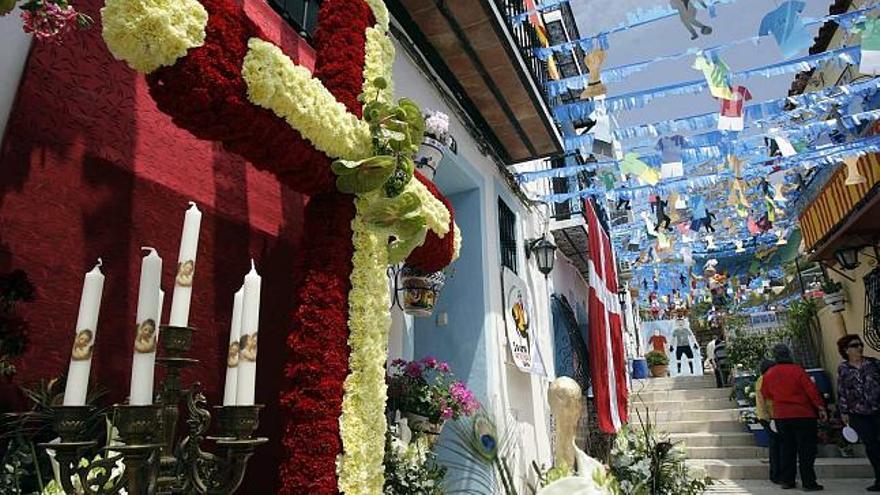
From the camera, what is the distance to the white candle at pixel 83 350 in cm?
110

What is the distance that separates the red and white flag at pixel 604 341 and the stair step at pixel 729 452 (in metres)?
1.56

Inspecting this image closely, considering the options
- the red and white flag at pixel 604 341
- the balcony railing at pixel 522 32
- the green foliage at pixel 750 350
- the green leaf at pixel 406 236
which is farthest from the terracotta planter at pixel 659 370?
the green leaf at pixel 406 236

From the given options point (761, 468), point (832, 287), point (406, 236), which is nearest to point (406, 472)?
point (406, 236)

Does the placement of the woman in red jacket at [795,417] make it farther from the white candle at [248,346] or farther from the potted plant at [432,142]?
the white candle at [248,346]

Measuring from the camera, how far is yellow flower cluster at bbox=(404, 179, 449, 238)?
2597mm

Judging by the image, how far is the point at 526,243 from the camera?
23.6 feet

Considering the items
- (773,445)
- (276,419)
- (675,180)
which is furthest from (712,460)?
(276,419)

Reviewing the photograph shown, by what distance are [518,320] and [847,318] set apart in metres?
7.18

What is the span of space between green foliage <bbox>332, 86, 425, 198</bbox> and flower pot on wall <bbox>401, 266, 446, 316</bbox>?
1366 millimetres

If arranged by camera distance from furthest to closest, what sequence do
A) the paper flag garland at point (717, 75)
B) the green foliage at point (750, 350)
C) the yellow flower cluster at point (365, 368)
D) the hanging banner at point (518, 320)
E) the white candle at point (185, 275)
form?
the green foliage at point (750, 350) < the hanging banner at point (518, 320) < the paper flag garland at point (717, 75) < the yellow flower cluster at point (365, 368) < the white candle at point (185, 275)

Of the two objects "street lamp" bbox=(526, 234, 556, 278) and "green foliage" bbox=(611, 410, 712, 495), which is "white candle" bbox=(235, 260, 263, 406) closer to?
"green foliage" bbox=(611, 410, 712, 495)

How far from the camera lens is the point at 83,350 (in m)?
1.12

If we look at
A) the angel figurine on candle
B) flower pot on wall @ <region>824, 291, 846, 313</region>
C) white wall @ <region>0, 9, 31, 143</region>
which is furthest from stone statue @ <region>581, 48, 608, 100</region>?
flower pot on wall @ <region>824, 291, 846, 313</region>

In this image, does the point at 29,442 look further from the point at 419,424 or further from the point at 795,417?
the point at 795,417
